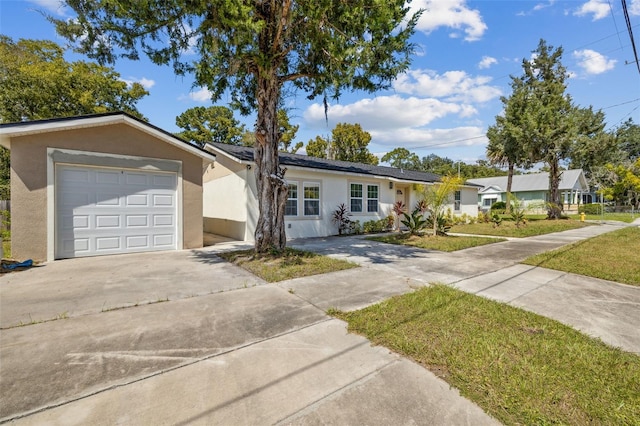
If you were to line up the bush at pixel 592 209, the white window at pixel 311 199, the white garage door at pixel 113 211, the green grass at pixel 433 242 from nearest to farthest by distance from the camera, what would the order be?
the white garage door at pixel 113 211
the green grass at pixel 433 242
the white window at pixel 311 199
the bush at pixel 592 209

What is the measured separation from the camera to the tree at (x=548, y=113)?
1630cm

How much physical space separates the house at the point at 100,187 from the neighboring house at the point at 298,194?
6.30 ft

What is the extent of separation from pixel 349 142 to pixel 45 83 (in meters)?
24.2

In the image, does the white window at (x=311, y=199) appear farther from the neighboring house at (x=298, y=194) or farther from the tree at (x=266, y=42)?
the tree at (x=266, y=42)

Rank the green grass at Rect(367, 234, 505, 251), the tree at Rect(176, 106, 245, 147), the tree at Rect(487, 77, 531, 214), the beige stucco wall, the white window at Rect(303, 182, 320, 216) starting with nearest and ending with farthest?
the beige stucco wall
the green grass at Rect(367, 234, 505, 251)
the white window at Rect(303, 182, 320, 216)
the tree at Rect(487, 77, 531, 214)
the tree at Rect(176, 106, 245, 147)

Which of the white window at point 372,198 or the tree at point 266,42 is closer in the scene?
the tree at point 266,42

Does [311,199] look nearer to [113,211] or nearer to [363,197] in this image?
[363,197]

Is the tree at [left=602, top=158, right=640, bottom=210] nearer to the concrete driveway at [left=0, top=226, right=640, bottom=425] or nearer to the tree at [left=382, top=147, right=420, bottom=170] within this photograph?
the tree at [left=382, top=147, right=420, bottom=170]

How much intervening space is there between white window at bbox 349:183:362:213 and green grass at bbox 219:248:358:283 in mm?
6125

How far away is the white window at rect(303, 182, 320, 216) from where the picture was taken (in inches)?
459

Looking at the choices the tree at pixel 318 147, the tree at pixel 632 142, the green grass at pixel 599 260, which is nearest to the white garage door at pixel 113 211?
the green grass at pixel 599 260

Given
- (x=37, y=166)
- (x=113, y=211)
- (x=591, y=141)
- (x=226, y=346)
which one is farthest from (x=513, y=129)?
(x=37, y=166)

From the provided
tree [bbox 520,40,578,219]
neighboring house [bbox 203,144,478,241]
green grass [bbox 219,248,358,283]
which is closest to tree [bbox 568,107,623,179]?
tree [bbox 520,40,578,219]

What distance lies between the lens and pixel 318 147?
30484mm
